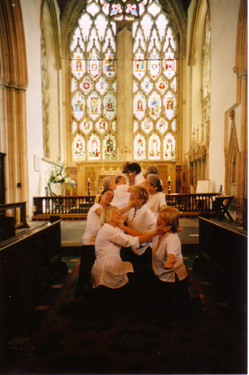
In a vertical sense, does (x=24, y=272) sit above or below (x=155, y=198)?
below

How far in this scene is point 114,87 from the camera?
14.1 m

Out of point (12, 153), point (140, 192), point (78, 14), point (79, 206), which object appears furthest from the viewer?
point (78, 14)

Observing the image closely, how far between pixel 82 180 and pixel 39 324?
34.6ft

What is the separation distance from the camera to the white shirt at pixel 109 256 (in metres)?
2.54

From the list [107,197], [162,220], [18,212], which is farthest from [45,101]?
[162,220]

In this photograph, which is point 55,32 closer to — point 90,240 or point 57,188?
point 57,188

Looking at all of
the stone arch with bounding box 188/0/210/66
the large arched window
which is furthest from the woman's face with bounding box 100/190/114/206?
the stone arch with bounding box 188/0/210/66

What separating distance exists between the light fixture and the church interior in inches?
2.7

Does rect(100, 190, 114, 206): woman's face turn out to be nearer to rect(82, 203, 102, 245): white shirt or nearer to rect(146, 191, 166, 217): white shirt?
rect(82, 203, 102, 245): white shirt

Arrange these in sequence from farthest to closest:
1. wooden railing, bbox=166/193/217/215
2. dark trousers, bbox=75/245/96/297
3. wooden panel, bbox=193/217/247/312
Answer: wooden railing, bbox=166/193/217/215
dark trousers, bbox=75/245/96/297
wooden panel, bbox=193/217/247/312

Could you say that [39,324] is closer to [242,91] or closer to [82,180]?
[242,91]

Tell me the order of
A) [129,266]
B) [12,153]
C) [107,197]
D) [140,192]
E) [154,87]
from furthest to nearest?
1. [154,87]
2. [12,153]
3. [107,197]
4. [140,192]
5. [129,266]

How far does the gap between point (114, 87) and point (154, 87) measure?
2023mm

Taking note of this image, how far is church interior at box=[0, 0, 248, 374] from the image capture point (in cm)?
211
